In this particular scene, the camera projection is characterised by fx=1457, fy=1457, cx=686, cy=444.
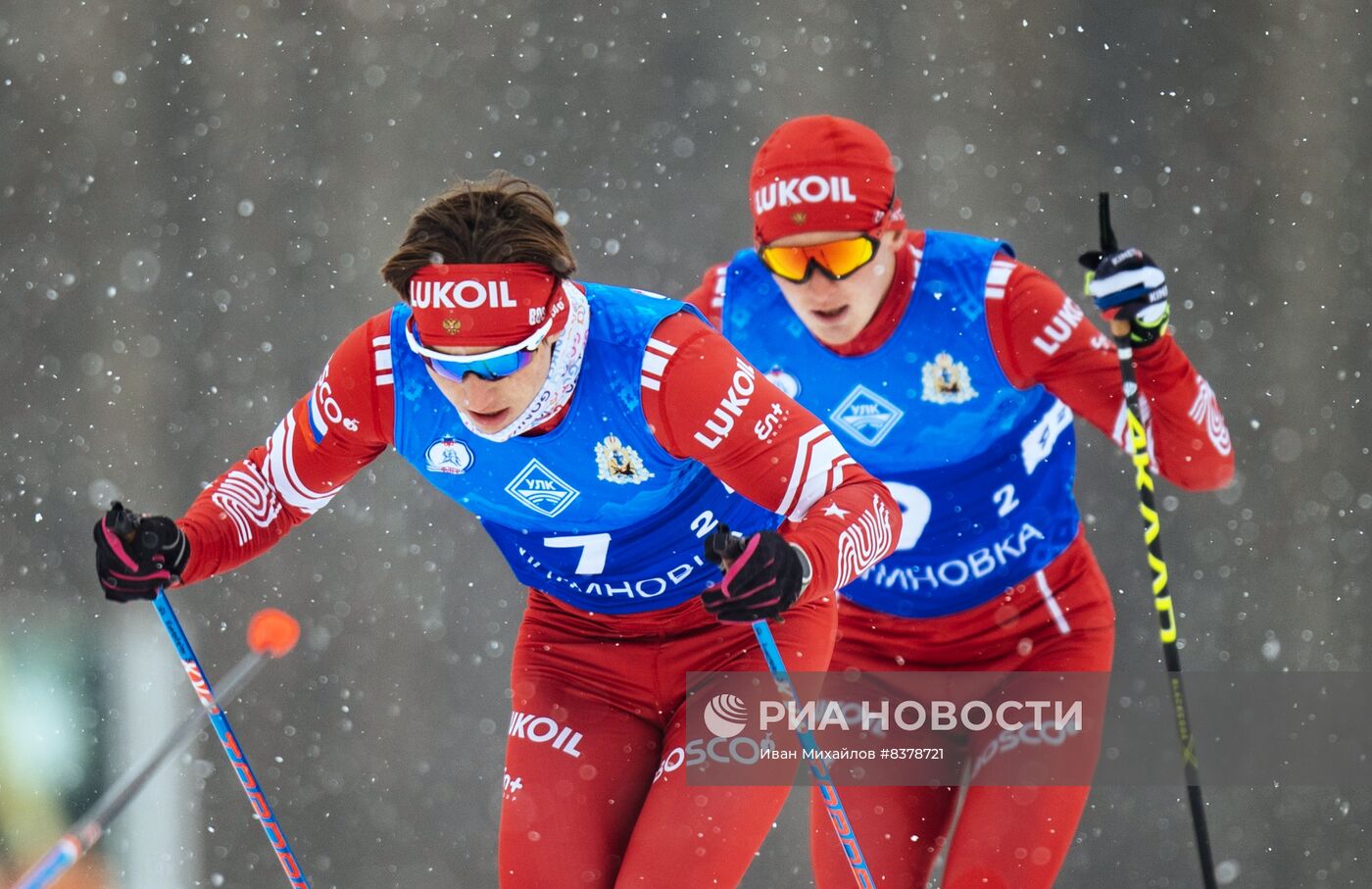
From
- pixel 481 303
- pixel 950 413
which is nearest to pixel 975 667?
pixel 950 413

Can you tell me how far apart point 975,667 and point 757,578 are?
99cm

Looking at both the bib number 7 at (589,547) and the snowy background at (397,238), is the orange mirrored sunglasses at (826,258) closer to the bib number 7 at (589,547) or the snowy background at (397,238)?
the bib number 7 at (589,547)

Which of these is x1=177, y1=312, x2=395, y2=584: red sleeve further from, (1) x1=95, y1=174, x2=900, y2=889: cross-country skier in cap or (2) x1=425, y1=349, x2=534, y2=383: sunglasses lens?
(2) x1=425, y1=349, x2=534, y2=383: sunglasses lens

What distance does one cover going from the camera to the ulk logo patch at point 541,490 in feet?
7.29

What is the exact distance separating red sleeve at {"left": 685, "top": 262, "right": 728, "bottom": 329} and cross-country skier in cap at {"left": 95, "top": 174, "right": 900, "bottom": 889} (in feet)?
1.74

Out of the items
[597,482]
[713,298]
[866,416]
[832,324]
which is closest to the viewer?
[597,482]

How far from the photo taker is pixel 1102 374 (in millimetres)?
2582

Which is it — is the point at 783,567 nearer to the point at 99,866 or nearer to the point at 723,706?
the point at 723,706

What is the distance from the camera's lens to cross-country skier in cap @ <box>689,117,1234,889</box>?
2521 millimetres

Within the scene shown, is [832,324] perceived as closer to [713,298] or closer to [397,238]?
[713,298]

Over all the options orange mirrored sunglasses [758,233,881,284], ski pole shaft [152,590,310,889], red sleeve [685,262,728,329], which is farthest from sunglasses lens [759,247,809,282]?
ski pole shaft [152,590,310,889]

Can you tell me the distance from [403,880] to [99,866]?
90 centimetres

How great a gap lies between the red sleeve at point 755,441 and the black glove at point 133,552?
776 mm

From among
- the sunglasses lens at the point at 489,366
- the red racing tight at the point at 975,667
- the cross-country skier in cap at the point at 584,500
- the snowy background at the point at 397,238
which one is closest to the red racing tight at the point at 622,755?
the cross-country skier in cap at the point at 584,500
